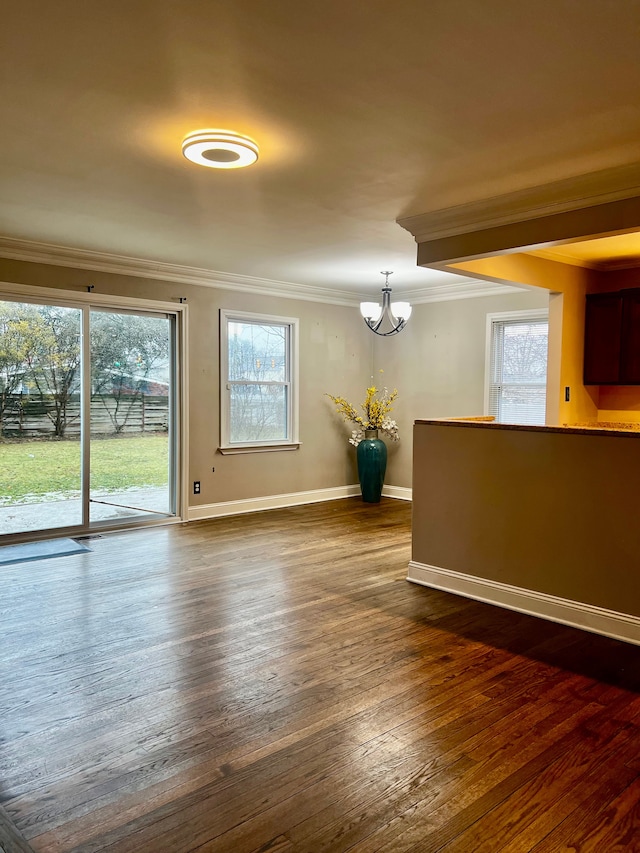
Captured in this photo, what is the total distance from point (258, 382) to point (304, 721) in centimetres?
466

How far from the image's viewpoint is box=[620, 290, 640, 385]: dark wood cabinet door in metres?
4.89

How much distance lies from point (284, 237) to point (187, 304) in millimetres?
1759

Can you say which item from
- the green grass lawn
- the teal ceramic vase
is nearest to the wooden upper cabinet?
the teal ceramic vase

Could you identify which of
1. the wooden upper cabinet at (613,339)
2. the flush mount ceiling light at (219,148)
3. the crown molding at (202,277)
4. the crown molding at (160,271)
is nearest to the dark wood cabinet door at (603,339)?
the wooden upper cabinet at (613,339)

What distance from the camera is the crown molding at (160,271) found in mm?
5047

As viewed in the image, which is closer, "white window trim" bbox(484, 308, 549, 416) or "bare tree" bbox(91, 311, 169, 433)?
"bare tree" bbox(91, 311, 169, 433)

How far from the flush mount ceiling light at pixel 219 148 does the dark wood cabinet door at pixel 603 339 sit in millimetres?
3362

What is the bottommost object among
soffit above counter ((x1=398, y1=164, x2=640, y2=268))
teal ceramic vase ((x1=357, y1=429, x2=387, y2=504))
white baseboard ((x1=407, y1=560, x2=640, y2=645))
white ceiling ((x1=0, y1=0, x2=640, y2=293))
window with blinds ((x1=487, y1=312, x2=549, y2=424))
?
white baseboard ((x1=407, y1=560, x2=640, y2=645))

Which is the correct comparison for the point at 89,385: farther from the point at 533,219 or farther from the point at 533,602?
the point at 533,602

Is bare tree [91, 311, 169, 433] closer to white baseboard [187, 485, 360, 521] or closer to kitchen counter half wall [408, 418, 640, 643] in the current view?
white baseboard [187, 485, 360, 521]

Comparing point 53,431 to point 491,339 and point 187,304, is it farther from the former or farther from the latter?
point 491,339

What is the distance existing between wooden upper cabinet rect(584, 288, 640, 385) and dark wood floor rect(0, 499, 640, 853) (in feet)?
7.74

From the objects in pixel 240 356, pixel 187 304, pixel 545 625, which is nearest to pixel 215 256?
pixel 187 304

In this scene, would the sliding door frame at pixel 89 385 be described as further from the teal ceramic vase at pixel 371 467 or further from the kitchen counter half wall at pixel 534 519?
the kitchen counter half wall at pixel 534 519
